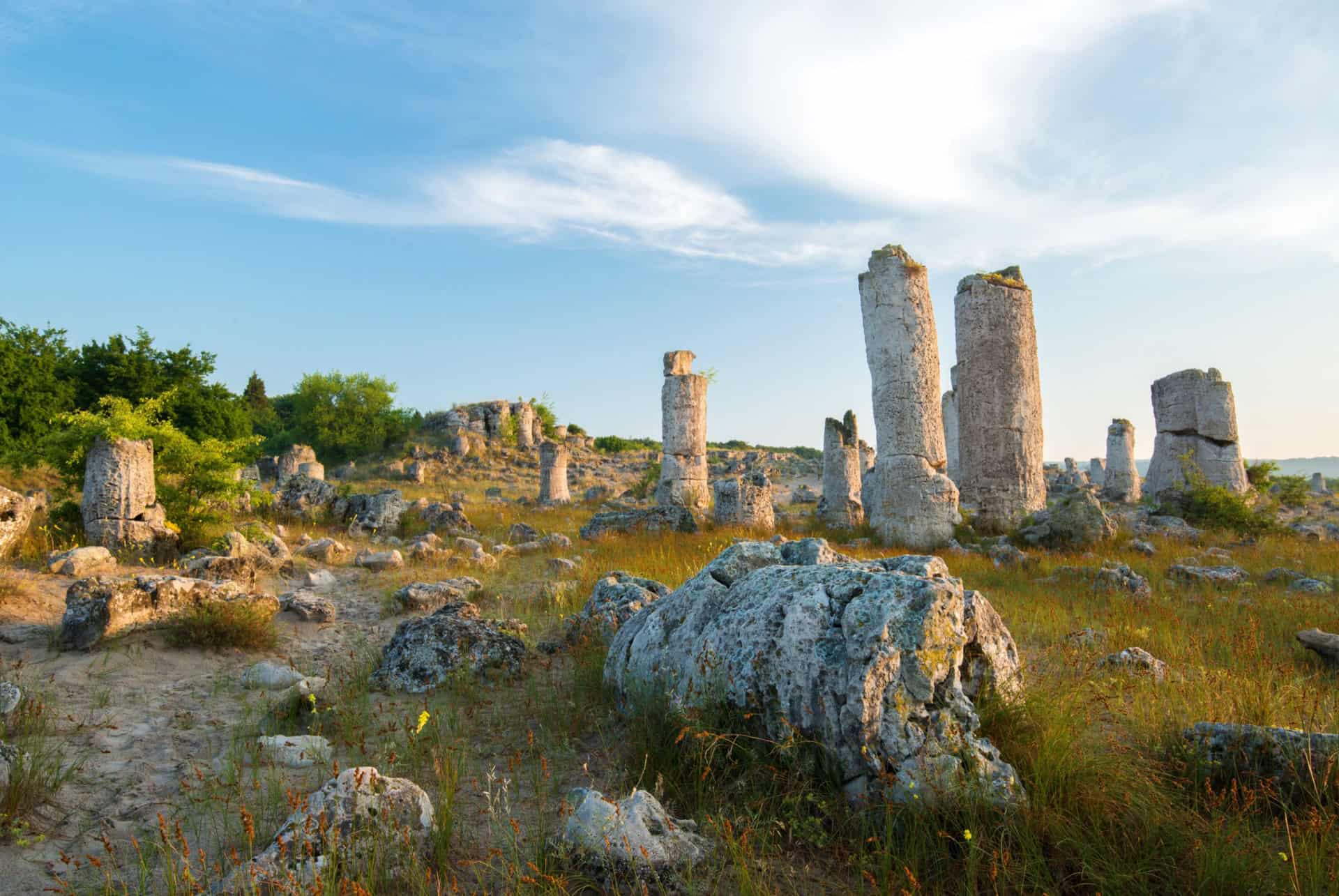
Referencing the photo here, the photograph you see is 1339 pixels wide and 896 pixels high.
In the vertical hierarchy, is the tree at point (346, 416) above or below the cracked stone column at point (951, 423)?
above

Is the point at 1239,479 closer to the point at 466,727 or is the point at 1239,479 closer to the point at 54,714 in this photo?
the point at 466,727

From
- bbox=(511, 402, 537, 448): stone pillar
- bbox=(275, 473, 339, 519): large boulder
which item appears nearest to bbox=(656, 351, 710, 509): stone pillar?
bbox=(275, 473, 339, 519): large boulder

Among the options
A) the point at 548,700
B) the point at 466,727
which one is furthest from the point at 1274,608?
the point at 466,727

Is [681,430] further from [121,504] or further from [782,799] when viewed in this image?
[782,799]

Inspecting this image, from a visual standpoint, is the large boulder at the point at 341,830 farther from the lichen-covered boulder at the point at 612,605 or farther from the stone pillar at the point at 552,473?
the stone pillar at the point at 552,473

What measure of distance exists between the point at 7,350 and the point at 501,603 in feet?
64.1

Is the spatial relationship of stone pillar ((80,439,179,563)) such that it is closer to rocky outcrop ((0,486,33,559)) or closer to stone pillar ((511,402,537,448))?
rocky outcrop ((0,486,33,559))

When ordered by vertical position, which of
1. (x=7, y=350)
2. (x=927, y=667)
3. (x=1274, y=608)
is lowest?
(x=1274, y=608)

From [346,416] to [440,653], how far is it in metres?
33.7

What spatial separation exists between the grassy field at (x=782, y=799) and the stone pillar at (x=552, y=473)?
1739 centimetres

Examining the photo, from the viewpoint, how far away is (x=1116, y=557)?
1028 centimetres

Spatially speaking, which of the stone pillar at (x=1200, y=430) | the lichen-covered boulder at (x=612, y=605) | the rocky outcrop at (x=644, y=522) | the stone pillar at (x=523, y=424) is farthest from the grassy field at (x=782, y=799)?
the stone pillar at (x=523, y=424)

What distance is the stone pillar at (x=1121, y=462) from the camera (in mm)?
22000

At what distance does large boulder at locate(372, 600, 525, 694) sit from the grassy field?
156 millimetres
